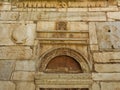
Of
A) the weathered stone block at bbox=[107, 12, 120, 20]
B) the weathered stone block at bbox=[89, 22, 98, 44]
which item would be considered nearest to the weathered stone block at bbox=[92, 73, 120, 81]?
the weathered stone block at bbox=[89, 22, 98, 44]

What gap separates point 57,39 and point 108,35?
118 centimetres

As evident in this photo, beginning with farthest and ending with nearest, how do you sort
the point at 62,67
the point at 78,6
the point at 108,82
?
the point at 78,6 → the point at 62,67 → the point at 108,82

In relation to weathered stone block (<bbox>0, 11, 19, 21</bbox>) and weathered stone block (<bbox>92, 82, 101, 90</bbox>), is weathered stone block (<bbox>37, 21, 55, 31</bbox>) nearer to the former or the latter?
weathered stone block (<bbox>0, 11, 19, 21</bbox>)

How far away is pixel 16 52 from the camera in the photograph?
16.7 feet

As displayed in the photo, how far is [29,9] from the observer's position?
566cm

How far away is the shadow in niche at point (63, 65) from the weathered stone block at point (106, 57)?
A: 426mm

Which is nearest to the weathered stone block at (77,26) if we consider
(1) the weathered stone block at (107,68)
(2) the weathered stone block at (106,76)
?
(1) the weathered stone block at (107,68)

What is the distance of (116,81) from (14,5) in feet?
9.97

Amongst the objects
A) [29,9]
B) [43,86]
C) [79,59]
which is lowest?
[43,86]

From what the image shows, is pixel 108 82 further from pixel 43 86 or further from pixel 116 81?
pixel 43 86

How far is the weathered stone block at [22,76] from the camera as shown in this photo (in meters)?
4.76

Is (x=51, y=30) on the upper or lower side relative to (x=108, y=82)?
upper

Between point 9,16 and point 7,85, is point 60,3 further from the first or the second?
point 7,85

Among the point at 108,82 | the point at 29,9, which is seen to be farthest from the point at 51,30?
the point at 108,82
